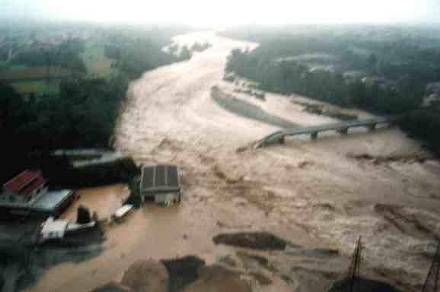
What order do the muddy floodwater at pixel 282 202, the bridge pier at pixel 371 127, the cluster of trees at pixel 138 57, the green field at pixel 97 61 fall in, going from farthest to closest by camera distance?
the cluster of trees at pixel 138 57 < the green field at pixel 97 61 < the bridge pier at pixel 371 127 < the muddy floodwater at pixel 282 202

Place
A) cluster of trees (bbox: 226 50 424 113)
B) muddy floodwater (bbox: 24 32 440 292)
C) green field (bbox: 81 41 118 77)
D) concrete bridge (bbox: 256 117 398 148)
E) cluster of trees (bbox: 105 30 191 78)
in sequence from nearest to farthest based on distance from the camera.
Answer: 1. muddy floodwater (bbox: 24 32 440 292)
2. concrete bridge (bbox: 256 117 398 148)
3. cluster of trees (bbox: 226 50 424 113)
4. green field (bbox: 81 41 118 77)
5. cluster of trees (bbox: 105 30 191 78)

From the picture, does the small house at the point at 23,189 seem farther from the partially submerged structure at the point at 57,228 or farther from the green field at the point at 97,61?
the green field at the point at 97,61

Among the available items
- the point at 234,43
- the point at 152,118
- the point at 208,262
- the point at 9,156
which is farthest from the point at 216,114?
the point at 234,43

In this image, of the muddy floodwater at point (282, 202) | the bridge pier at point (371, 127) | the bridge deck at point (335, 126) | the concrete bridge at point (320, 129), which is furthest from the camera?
the bridge pier at point (371, 127)

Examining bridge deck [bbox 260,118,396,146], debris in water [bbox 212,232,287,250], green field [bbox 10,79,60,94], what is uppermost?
green field [bbox 10,79,60,94]

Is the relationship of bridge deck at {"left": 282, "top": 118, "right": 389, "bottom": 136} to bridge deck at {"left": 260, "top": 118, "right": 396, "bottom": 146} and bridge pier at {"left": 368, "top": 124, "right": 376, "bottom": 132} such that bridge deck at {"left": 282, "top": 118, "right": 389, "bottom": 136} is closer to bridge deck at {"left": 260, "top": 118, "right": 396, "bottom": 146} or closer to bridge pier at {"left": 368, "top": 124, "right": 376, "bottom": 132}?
bridge deck at {"left": 260, "top": 118, "right": 396, "bottom": 146}

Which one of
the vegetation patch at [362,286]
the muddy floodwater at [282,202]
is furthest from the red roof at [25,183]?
the vegetation patch at [362,286]

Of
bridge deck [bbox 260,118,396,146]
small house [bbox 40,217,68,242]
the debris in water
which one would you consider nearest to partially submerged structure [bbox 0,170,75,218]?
small house [bbox 40,217,68,242]

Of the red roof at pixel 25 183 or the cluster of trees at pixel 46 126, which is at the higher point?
the cluster of trees at pixel 46 126
